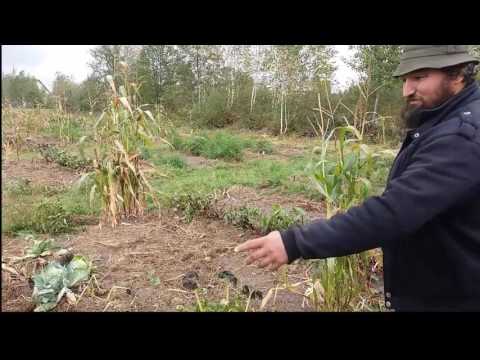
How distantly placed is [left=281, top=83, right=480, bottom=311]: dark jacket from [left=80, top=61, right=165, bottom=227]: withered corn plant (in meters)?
2.73

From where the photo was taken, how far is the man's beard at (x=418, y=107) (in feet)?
4.64

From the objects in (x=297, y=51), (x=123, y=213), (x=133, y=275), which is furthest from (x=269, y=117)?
(x=133, y=275)

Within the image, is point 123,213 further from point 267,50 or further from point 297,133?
point 267,50

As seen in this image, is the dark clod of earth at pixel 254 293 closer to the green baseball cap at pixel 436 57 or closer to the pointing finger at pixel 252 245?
the pointing finger at pixel 252 245

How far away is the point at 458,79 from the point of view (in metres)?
1.40

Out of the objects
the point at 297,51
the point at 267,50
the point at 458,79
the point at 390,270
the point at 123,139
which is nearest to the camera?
the point at 458,79

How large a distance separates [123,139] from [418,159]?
119 inches

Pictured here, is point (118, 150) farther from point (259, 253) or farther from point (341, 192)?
point (259, 253)

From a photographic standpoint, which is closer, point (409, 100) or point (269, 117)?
point (409, 100)

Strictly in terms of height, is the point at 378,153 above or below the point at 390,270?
above

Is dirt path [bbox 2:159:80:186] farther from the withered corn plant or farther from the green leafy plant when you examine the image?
the green leafy plant

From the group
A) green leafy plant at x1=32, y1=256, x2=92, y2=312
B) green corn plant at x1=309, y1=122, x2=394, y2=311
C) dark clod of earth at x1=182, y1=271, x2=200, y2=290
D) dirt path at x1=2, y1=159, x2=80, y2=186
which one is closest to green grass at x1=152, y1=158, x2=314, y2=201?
dirt path at x1=2, y1=159, x2=80, y2=186

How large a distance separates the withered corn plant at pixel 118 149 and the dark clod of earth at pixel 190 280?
125 cm

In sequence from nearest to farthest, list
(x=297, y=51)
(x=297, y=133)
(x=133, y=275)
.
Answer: (x=133, y=275)
(x=297, y=133)
(x=297, y=51)
